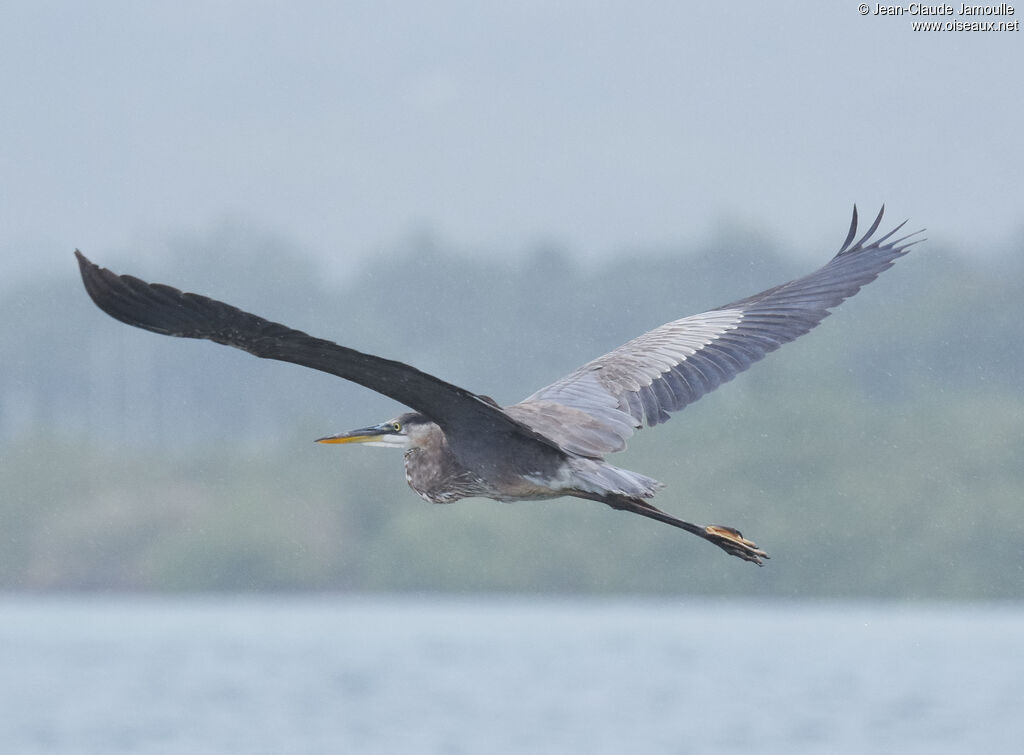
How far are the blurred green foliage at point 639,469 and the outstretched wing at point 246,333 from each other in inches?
1099

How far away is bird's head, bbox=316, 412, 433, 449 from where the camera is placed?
22.2 feet

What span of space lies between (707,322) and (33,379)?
2226 inches

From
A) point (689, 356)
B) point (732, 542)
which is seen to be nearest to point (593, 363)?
point (689, 356)

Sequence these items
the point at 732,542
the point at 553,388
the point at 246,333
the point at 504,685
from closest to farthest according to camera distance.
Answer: the point at 246,333 → the point at 732,542 → the point at 553,388 → the point at 504,685

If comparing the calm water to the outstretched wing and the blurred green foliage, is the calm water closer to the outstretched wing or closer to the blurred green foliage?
the blurred green foliage

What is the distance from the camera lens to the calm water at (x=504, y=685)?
74.4ft

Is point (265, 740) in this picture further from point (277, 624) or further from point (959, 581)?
point (959, 581)

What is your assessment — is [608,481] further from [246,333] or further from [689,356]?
[689,356]

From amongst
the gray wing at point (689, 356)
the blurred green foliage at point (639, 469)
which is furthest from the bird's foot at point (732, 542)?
the blurred green foliage at point (639, 469)

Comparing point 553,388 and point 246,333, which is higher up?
point 553,388

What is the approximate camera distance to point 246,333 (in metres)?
5.78

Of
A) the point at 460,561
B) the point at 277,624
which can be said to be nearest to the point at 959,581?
the point at 460,561

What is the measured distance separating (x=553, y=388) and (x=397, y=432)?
113 cm

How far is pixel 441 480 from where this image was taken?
6.75 m
